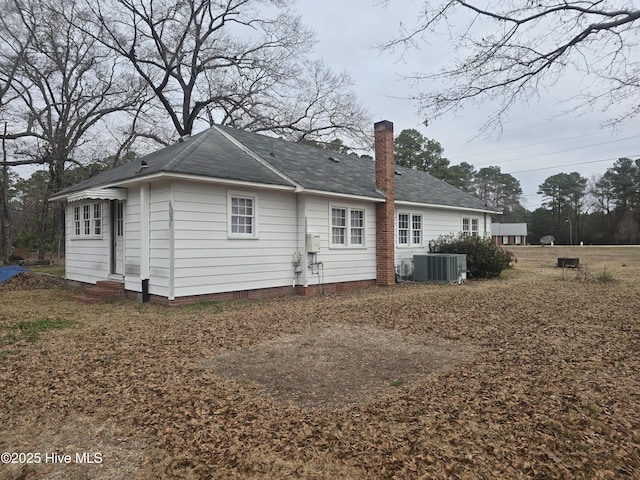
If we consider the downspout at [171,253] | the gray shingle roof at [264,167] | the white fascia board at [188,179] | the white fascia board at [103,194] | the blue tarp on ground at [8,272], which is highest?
the gray shingle roof at [264,167]

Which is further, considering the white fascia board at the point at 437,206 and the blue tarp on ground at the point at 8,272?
the white fascia board at the point at 437,206

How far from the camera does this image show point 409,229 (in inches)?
611

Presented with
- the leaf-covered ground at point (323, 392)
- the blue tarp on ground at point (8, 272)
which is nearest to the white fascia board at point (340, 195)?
the leaf-covered ground at point (323, 392)

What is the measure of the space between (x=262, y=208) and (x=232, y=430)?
7.91 metres

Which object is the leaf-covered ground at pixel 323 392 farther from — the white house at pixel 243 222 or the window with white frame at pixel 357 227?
the window with white frame at pixel 357 227

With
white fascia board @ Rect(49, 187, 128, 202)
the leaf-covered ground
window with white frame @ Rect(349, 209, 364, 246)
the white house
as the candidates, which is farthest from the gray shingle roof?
the leaf-covered ground

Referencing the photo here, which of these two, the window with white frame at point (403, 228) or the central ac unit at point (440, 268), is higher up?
the window with white frame at point (403, 228)

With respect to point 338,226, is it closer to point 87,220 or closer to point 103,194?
point 103,194

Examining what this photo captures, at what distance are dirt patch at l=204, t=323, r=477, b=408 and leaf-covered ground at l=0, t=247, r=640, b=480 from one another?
0.03 metres

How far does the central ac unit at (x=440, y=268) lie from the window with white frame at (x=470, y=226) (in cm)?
413

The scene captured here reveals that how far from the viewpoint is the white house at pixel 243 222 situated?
9.55 m

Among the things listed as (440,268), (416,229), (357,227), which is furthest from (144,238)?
(416,229)

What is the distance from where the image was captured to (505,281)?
14.6m

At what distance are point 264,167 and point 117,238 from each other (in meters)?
4.66
